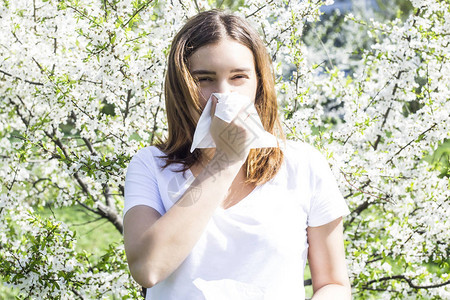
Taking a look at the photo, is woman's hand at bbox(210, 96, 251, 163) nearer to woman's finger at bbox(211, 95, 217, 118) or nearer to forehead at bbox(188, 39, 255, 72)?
woman's finger at bbox(211, 95, 217, 118)

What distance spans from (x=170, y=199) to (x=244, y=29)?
610 mm

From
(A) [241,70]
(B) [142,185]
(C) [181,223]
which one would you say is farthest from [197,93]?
(C) [181,223]

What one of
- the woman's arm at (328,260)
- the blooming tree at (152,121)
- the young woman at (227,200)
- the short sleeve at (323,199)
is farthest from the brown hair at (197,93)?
the blooming tree at (152,121)

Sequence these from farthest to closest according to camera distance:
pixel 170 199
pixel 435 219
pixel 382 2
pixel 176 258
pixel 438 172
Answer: pixel 382 2 → pixel 438 172 → pixel 435 219 → pixel 170 199 → pixel 176 258

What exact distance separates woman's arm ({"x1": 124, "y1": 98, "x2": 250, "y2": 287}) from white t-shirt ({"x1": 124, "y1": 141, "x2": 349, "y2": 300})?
0.09 metres

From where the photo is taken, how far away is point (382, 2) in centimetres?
1544

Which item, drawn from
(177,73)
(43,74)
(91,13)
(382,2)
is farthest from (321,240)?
(382,2)

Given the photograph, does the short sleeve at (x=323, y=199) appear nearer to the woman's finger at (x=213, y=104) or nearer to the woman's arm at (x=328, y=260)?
the woman's arm at (x=328, y=260)

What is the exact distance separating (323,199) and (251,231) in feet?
0.85

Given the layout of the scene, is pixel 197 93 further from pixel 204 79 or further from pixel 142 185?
pixel 142 185

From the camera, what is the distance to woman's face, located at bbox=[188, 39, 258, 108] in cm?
159

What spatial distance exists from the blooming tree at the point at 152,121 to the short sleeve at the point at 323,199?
1053 mm

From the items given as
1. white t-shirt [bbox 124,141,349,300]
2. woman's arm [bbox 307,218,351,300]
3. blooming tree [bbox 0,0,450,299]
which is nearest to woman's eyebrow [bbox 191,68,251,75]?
white t-shirt [bbox 124,141,349,300]

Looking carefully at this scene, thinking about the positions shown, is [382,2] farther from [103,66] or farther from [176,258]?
[176,258]
